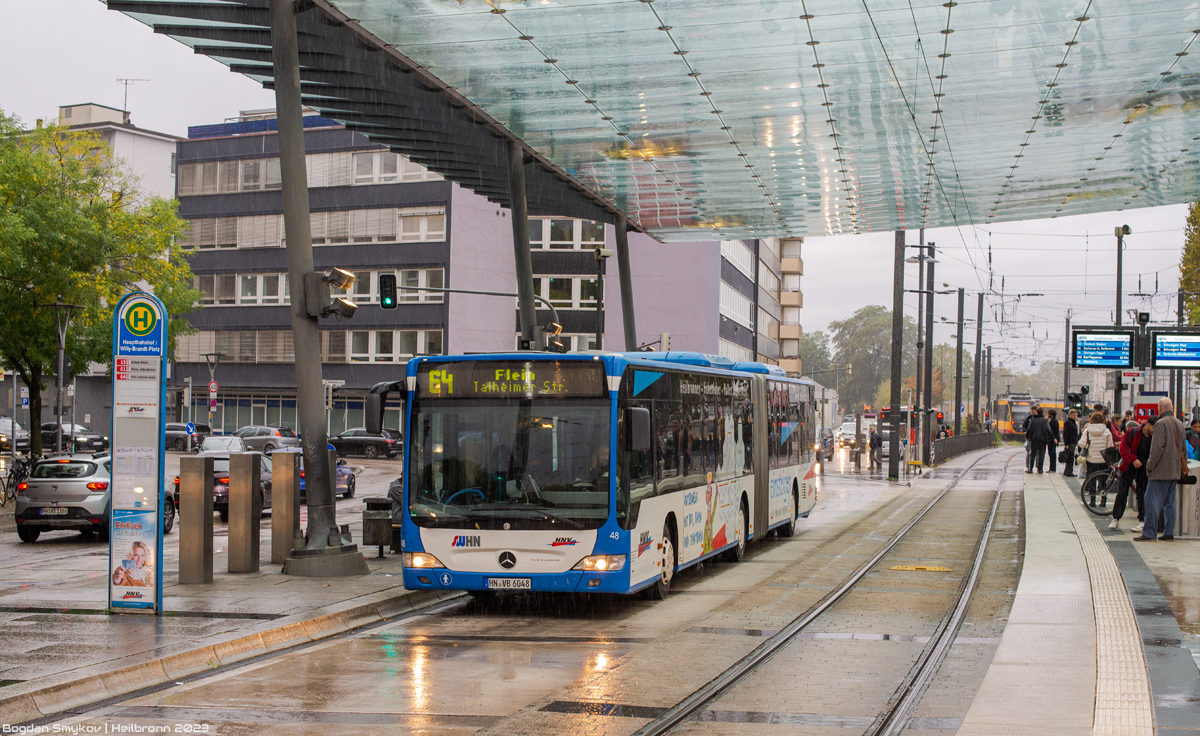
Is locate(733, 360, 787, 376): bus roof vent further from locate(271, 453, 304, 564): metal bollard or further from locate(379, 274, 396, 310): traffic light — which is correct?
locate(379, 274, 396, 310): traffic light

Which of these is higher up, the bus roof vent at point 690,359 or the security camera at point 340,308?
the security camera at point 340,308

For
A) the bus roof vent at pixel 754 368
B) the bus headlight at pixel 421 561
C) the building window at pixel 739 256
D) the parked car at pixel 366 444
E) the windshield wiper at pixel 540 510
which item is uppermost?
the building window at pixel 739 256

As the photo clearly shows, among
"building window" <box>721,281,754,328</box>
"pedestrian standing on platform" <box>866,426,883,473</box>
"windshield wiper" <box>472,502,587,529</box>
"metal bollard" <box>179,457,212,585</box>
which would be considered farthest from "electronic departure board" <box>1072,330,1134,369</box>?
"building window" <box>721,281,754,328</box>

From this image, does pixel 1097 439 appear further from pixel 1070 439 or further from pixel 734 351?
pixel 734 351

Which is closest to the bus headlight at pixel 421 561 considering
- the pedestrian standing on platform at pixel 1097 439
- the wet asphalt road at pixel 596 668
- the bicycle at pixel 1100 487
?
the wet asphalt road at pixel 596 668

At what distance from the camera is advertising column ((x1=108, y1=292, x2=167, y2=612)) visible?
36.3ft

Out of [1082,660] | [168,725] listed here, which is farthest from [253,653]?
[1082,660]

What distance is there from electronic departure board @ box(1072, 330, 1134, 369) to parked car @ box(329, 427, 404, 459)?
1357 inches

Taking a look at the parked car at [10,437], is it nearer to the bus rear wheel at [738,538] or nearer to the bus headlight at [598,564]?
the bus rear wheel at [738,538]

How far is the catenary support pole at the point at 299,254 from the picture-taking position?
1389 centimetres

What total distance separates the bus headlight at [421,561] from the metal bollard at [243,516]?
2773 mm

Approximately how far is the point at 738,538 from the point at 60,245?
20472 millimetres

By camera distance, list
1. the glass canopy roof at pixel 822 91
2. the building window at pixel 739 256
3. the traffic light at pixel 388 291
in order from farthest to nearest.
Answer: the building window at pixel 739 256
the traffic light at pixel 388 291
the glass canopy roof at pixel 822 91

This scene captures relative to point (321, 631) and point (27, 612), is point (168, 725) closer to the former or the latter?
point (321, 631)
